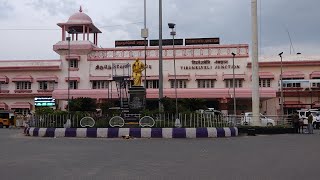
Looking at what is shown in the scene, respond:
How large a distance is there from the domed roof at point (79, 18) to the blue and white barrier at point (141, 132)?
103ft

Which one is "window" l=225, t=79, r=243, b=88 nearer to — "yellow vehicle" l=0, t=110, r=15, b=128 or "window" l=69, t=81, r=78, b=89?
"window" l=69, t=81, r=78, b=89

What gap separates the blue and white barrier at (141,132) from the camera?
1992 cm

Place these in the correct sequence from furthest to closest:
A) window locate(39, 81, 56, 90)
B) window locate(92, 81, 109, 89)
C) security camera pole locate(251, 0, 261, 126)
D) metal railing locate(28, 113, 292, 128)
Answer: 1. window locate(39, 81, 56, 90)
2. window locate(92, 81, 109, 89)
3. security camera pole locate(251, 0, 261, 126)
4. metal railing locate(28, 113, 292, 128)

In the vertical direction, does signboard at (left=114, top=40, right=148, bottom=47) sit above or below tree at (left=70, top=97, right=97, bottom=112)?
above

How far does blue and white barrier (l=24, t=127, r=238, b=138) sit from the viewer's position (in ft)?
65.4

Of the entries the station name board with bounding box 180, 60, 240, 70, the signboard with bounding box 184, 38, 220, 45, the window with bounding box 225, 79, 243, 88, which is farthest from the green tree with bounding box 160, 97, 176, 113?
the signboard with bounding box 184, 38, 220, 45

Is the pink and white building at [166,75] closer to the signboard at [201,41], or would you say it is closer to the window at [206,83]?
the window at [206,83]

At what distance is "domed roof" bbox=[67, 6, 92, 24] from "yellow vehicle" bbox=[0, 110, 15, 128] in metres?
13.0

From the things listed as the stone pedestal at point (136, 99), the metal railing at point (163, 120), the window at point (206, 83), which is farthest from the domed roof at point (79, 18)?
the metal railing at point (163, 120)

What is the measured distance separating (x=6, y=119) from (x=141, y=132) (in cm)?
2911

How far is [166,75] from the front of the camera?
49.4m

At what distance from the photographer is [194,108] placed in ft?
85.8

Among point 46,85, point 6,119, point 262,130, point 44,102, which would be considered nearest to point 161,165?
point 262,130

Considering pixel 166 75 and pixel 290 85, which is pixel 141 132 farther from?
pixel 290 85
